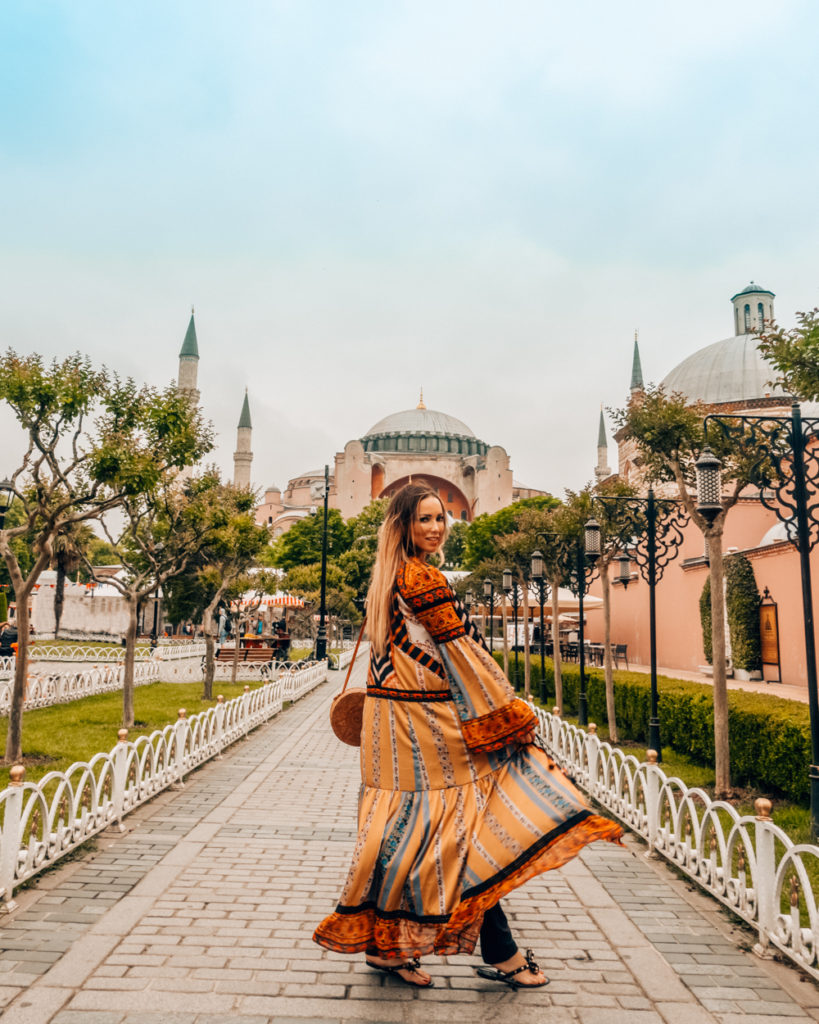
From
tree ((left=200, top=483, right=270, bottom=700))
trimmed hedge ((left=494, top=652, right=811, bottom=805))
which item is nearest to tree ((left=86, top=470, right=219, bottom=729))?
tree ((left=200, top=483, right=270, bottom=700))

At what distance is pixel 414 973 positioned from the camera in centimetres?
291

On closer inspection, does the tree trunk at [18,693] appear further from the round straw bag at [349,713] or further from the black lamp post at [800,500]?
the black lamp post at [800,500]

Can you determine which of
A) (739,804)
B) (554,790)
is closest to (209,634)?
(739,804)

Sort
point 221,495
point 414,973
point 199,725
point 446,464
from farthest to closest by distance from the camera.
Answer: point 446,464, point 221,495, point 199,725, point 414,973

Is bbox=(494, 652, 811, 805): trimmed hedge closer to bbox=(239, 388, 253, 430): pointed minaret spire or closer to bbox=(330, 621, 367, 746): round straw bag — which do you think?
bbox=(330, 621, 367, 746): round straw bag

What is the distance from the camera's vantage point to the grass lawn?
308 inches

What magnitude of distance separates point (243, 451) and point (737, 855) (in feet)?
230

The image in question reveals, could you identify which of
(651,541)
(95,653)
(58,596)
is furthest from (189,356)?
(651,541)

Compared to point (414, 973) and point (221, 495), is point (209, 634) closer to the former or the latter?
point (221, 495)

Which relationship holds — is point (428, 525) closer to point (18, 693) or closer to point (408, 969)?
point (408, 969)

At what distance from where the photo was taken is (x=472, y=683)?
2.71 m

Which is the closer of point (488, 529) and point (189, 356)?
point (488, 529)

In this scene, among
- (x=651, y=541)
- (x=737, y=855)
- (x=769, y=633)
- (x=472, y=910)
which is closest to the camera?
(x=472, y=910)

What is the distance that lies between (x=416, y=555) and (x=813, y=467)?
12.6 m
